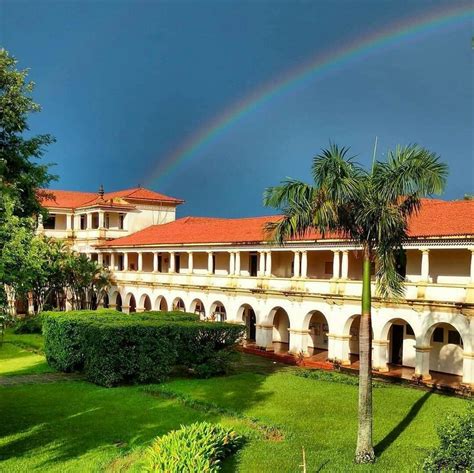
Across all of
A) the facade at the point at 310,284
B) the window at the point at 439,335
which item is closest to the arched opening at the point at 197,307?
the facade at the point at 310,284

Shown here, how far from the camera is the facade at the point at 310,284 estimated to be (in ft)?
79.7

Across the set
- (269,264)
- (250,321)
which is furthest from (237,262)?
(250,321)

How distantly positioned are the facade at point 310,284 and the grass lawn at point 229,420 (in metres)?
→ 4.18

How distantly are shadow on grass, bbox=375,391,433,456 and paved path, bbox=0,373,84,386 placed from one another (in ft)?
45.1

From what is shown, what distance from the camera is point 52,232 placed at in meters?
54.9

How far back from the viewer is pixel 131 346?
2319 centimetres

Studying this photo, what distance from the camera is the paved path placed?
23011mm

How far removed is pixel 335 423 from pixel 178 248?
2553cm

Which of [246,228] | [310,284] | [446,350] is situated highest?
[246,228]

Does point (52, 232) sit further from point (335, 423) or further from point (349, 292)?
point (335, 423)

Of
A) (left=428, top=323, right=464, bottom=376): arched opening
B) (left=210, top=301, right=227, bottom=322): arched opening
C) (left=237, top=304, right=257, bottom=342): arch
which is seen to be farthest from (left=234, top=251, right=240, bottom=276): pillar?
(left=428, top=323, right=464, bottom=376): arched opening

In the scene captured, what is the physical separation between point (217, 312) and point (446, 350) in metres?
16.0

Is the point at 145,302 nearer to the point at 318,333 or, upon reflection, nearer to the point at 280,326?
the point at 280,326

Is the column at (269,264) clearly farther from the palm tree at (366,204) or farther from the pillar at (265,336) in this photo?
the palm tree at (366,204)
